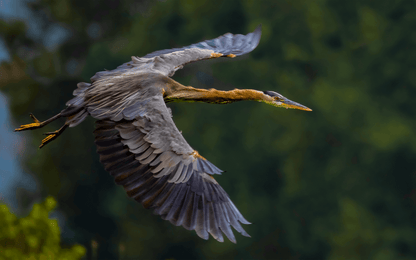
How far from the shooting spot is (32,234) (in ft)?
30.0

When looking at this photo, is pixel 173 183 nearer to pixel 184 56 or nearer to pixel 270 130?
pixel 184 56

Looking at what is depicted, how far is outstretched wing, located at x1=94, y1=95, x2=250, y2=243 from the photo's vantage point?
4312 mm

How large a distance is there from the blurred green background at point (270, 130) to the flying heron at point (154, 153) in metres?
10.7

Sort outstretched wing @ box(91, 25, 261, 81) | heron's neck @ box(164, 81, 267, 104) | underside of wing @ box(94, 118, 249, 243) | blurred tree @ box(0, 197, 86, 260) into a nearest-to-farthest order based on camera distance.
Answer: underside of wing @ box(94, 118, 249, 243) → heron's neck @ box(164, 81, 267, 104) → outstretched wing @ box(91, 25, 261, 81) → blurred tree @ box(0, 197, 86, 260)

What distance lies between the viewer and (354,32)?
1745 cm

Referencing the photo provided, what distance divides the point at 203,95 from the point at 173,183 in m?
1.23

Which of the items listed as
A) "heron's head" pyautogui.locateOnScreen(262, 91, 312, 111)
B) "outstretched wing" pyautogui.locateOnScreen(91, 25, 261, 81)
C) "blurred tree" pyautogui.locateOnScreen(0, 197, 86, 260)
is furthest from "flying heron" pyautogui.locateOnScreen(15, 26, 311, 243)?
"blurred tree" pyautogui.locateOnScreen(0, 197, 86, 260)

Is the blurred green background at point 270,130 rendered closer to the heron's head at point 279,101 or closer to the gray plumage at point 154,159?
the heron's head at point 279,101

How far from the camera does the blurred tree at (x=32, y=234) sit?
29.0ft

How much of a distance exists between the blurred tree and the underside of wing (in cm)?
482

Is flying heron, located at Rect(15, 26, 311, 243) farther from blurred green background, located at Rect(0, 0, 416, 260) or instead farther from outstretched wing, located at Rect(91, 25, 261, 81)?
blurred green background, located at Rect(0, 0, 416, 260)

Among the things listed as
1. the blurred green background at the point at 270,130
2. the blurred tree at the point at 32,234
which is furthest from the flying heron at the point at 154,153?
the blurred green background at the point at 270,130

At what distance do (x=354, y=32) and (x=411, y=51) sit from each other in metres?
2.03

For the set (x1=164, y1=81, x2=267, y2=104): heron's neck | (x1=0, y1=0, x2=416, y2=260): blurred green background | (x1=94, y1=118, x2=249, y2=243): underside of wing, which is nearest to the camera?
(x1=94, y1=118, x2=249, y2=243): underside of wing
